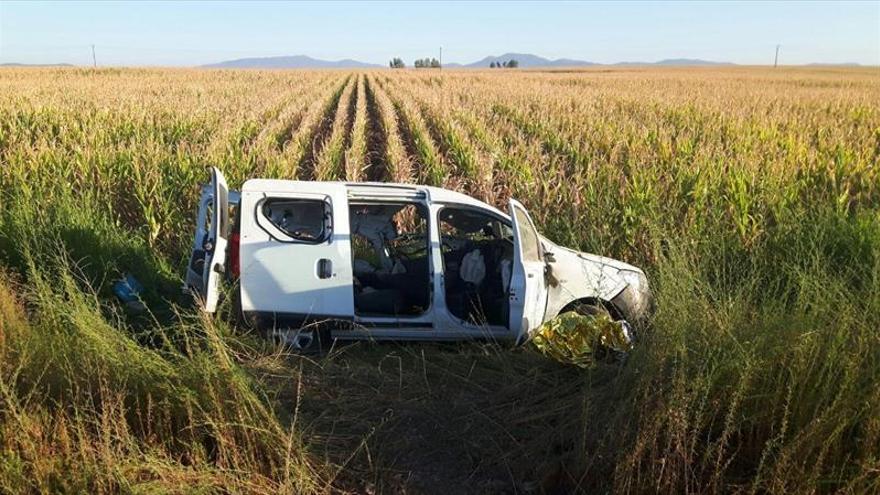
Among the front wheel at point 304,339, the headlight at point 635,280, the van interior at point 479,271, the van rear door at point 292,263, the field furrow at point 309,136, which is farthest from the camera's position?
the field furrow at point 309,136

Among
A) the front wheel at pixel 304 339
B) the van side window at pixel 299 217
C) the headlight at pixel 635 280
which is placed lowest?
the front wheel at pixel 304 339

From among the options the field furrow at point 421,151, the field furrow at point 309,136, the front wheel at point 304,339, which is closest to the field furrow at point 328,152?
the field furrow at point 309,136

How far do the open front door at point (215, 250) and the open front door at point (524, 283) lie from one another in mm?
2211

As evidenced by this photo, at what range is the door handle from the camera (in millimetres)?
5629

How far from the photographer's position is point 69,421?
3725 millimetres

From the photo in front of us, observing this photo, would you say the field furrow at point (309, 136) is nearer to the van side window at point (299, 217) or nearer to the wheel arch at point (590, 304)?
the van side window at point (299, 217)

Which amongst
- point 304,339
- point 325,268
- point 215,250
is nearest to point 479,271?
point 325,268

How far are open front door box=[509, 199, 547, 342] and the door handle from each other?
1.41 m

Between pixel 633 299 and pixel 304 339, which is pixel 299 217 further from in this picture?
pixel 633 299

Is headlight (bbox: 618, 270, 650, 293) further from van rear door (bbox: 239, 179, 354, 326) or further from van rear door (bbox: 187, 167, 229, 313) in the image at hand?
van rear door (bbox: 187, 167, 229, 313)

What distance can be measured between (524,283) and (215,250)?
2.33 m

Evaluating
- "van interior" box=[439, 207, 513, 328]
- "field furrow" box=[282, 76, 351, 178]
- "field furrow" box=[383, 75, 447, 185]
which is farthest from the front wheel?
"field furrow" box=[383, 75, 447, 185]

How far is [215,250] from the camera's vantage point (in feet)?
17.7

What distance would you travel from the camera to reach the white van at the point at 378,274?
5562 mm
